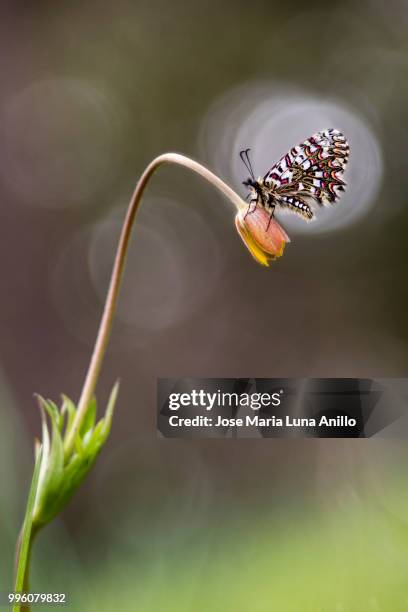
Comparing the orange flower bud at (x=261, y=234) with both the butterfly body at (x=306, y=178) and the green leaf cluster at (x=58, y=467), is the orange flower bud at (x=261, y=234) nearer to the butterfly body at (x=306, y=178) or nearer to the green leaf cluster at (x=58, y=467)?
the butterfly body at (x=306, y=178)

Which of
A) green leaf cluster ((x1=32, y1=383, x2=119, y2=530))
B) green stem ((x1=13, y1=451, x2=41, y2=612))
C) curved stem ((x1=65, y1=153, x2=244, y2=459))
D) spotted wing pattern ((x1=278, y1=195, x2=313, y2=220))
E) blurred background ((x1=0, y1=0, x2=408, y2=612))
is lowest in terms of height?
green stem ((x1=13, y1=451, x2=41, y2=612))

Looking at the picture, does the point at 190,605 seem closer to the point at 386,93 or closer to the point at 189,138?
the point at 189,138

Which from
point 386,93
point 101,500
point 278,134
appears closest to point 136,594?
point 101,500

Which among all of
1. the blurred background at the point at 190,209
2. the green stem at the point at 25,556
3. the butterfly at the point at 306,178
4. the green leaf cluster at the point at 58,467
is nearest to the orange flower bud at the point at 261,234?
the butterfly at the point at 306,178

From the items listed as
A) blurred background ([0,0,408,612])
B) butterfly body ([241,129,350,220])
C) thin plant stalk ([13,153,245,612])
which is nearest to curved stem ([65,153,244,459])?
thin plant stalk ([13,153,245,612])

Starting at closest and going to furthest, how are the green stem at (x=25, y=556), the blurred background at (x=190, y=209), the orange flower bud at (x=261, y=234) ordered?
the green stem at (x=25, y=556)
the orange flower bud at (x=261, y=234)
the blurred background at (x=190, y=209)

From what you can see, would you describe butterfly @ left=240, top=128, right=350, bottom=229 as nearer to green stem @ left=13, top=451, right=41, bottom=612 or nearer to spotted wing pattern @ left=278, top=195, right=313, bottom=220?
spotted wing pattern @ left=278, top=195, right=313, bottom=220
